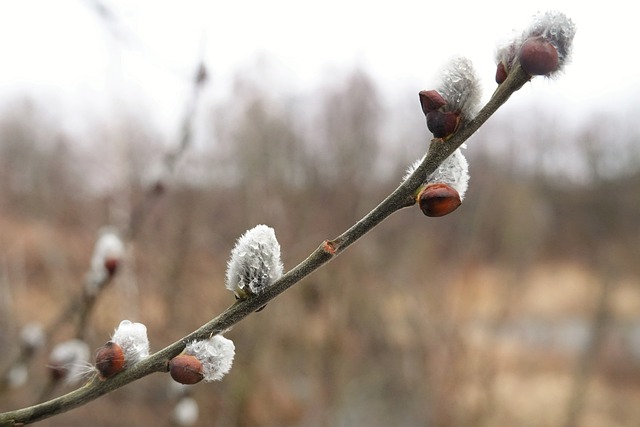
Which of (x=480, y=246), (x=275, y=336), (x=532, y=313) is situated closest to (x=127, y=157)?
(x=275, y=336)

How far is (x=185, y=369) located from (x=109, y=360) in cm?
7

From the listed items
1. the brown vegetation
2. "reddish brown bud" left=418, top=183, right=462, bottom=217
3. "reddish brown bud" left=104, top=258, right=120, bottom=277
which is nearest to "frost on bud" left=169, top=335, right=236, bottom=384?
"reddish brown bud" left=418, top=183, right=462, bottom=217

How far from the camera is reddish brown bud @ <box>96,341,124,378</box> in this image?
507 mm

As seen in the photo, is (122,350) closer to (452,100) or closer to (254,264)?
(254,264)

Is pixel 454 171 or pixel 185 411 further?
pixel 185 411

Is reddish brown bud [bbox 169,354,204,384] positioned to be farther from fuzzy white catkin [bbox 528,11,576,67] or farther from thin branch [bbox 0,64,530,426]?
fuzzy white catkin [bbox 528,11,576,67]

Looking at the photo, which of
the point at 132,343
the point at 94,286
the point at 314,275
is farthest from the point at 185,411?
Result: the point at 314,275

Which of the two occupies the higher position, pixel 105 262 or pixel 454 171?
pixel 105 262

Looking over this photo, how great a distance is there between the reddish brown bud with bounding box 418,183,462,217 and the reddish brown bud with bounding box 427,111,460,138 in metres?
0.05

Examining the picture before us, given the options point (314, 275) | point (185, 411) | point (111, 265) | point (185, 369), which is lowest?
point (185, 369)

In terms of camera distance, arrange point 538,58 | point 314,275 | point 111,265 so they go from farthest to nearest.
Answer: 1. point 314,275
2. point 111,265
3. point 538,58

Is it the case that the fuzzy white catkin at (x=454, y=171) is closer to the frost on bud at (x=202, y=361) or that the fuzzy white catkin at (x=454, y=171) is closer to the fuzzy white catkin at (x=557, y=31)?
the fuzzy white catkin at (x=557, y=31)

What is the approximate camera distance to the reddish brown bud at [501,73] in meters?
0.49

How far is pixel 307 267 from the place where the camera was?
48 cm
